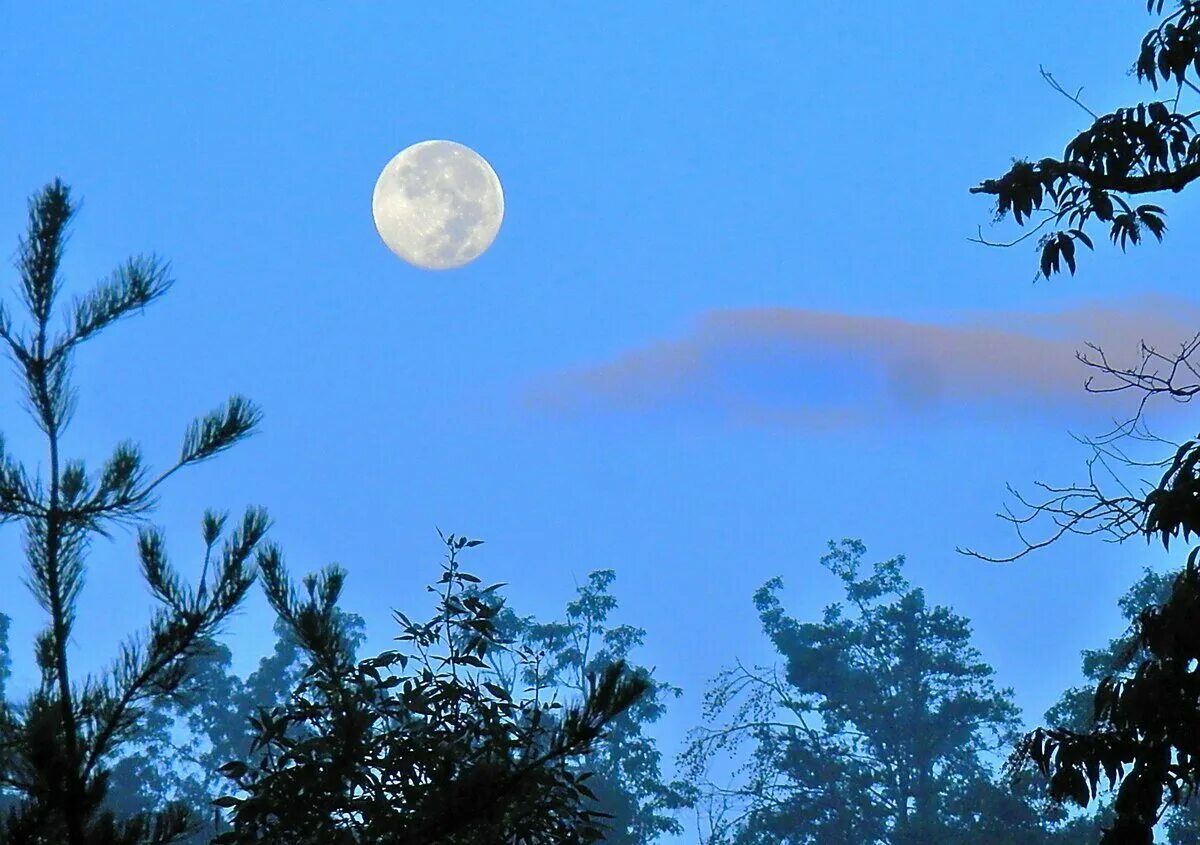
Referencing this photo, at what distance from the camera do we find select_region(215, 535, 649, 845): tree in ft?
18.8

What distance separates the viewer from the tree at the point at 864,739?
35719mm

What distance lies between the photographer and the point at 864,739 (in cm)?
3931

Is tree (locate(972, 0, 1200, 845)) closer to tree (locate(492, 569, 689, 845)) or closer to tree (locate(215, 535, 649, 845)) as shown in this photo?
tree (locate(215, 535, 649, 845))

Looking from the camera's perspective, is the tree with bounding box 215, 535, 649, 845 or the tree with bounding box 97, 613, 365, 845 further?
the tree with bounding box 97, 613, 365, 845

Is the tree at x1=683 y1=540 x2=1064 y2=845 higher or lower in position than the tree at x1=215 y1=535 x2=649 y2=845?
higher

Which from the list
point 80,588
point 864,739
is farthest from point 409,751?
point 864,739

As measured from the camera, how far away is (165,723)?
50.4 m

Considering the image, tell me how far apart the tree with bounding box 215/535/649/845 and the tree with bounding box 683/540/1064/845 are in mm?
26983

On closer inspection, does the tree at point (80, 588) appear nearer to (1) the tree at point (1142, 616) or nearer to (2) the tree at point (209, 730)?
(1) the tree at point (1142, 616)

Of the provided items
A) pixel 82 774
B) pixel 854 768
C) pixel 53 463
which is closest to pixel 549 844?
pixel 82 774

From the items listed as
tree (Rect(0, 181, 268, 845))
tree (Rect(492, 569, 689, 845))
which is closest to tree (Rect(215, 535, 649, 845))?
tree (Rect(0, 181, 268, 845))

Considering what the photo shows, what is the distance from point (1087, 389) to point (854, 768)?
3197 centimetres

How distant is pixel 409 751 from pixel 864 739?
112 feet

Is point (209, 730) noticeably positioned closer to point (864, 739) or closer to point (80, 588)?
point (864, 739)
